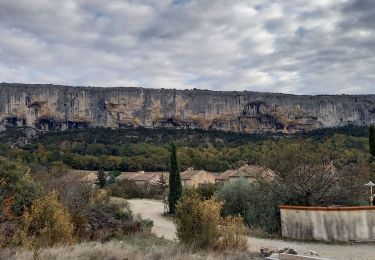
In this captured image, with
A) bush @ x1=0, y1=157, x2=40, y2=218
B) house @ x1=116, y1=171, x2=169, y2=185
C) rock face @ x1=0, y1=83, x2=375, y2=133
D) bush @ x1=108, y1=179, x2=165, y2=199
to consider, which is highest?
rock face @ x1=0, y1=83, x2=375, y2=133

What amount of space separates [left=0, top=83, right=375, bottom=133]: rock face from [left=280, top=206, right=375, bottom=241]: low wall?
90.6 metres

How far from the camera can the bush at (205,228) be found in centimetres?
Answer: 1097

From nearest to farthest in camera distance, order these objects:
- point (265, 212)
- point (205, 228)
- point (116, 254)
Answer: point (116, 254), point (205, 228), point (265, 212)

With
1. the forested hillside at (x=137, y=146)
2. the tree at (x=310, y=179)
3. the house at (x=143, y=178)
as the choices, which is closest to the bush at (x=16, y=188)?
the tree at (x=310, y=179)

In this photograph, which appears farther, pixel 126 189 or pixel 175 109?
pixel 175 109

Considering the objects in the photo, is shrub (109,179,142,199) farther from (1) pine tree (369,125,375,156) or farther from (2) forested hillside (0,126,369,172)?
(1) pine tree (369,125,375,156)

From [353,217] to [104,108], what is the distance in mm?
93111

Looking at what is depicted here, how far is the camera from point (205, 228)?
11.1 metres

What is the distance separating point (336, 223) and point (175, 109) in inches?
3690

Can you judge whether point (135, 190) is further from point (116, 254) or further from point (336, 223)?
point (116, 254)

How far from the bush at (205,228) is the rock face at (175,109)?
92.5 m

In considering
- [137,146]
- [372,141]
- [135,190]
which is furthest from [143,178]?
[372,141]

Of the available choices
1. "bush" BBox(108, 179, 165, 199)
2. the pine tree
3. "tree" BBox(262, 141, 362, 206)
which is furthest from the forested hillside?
"tree" BBox(262, 141, 362, 206)

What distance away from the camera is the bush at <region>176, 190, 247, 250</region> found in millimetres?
10969
